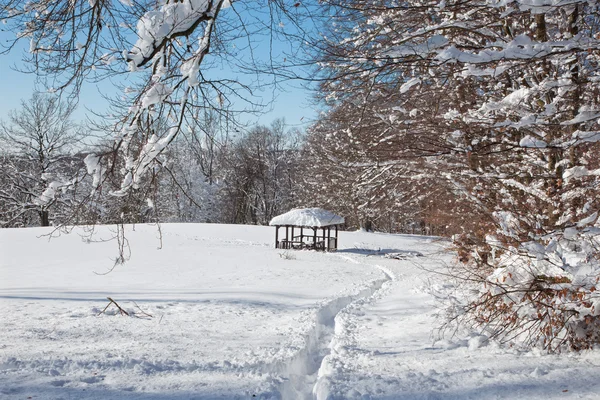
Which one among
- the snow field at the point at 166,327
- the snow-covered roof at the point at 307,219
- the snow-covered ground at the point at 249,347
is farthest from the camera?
the snow-covered roof at the point at 307,219

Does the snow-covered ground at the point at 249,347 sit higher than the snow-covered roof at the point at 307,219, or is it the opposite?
the snow-covered roof at the point at 307,219

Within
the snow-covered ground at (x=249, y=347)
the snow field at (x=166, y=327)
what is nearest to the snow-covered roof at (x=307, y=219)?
the snow field at (x=166, y=327)

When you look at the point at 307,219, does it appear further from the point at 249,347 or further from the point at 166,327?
the point at 249,347

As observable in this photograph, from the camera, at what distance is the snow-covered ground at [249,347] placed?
12.7 feet

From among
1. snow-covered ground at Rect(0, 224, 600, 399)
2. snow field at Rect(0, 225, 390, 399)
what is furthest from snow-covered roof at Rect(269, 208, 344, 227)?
snow-covered ground at Rect(0, 224, 600, 399)

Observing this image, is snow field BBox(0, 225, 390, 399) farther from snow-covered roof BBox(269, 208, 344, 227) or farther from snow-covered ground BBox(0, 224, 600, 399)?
snow-covered roof BBox(269, 208, 344, 227)

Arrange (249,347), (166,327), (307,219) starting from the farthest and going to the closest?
1. (307,219)
2. (166,327)
3. (249,347)

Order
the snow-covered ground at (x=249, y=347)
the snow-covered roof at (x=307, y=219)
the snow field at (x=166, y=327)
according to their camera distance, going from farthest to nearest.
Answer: the snow-covered roof at (x=307, y=219), the snow field at (x=166, y=327), the snow-covered ground at (x=249, y=347)

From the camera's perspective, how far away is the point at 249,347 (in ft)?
18.1

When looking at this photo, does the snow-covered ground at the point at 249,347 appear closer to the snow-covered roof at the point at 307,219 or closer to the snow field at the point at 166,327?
the snow field at the point at 166,327

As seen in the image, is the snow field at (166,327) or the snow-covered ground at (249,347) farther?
the snow field at (166,327)

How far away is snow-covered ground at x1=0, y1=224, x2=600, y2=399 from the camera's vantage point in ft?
12.7

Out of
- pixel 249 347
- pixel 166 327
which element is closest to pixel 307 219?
pixel 166 327

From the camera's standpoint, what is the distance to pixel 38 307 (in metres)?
7.88
